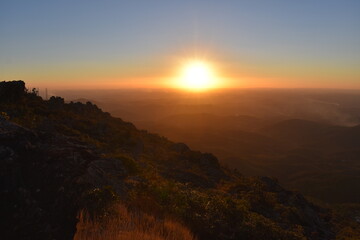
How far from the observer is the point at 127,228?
550 centimetres

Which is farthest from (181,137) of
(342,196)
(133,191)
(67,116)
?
(133,191)

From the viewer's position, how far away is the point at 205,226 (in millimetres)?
7691

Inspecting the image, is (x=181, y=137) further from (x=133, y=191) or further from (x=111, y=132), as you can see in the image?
(x=133, y=191)

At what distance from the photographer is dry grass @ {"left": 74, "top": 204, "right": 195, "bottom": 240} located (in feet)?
16.2

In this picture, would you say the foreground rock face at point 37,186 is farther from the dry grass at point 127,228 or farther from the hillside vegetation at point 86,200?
the dry grass at point 127,228

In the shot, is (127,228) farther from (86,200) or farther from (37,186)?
(37,186)

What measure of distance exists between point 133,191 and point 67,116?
790 inches

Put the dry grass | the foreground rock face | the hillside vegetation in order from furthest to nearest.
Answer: the dry grass
the hillside vegetation
the foreground rock face

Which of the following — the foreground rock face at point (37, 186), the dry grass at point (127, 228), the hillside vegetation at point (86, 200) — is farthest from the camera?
the dry grass at point (127, 228)

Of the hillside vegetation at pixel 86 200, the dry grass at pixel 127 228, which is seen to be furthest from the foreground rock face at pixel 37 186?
the dry grass at pixel 127 228

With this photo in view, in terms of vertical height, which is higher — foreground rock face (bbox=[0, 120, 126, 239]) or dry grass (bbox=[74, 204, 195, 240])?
foreground rock face (bbox=[0, 120, 126, 239])

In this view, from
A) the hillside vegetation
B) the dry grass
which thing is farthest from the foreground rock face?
the dry grass

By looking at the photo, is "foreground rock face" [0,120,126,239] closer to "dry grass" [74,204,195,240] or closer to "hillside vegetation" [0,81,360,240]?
"hillside vegetation" [0,81,360,240]

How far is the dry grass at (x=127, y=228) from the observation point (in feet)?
16.2
